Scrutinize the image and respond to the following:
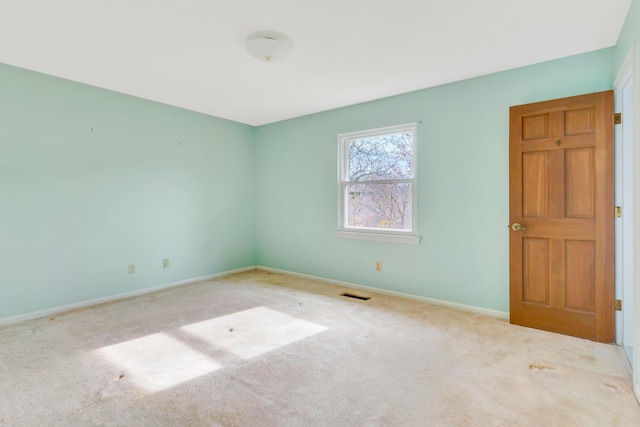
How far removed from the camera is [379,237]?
4.05 m

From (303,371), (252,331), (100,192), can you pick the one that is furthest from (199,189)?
(303,371)

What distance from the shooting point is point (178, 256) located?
4.49m

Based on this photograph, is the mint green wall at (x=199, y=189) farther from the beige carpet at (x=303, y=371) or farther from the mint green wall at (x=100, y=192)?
the beige carpet at (x=303, y=371)

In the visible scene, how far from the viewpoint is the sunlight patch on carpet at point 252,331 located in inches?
102

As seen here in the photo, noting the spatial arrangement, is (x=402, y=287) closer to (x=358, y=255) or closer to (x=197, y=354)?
(x=358, y=255)

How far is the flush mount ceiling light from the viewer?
8.23 feet

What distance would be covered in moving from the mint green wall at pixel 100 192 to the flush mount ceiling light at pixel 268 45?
2.21 metres

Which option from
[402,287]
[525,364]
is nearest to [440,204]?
[402,287]

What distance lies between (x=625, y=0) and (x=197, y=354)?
3853mm

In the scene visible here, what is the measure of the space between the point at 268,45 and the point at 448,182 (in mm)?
2294

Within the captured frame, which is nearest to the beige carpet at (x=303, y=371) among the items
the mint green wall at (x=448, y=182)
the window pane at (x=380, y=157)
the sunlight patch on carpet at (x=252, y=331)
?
the sunlight patch on carpet at (x=252, y=331)

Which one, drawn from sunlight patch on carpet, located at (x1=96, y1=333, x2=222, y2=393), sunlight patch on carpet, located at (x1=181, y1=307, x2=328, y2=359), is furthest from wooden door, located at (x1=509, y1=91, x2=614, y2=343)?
sunlight patch on carpet, located at (x1=96, y1=333, x2=222, y2=393)

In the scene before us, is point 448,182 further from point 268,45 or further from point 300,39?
point 268,45

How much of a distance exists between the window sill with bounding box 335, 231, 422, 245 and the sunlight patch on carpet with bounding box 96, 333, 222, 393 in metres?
2.42
